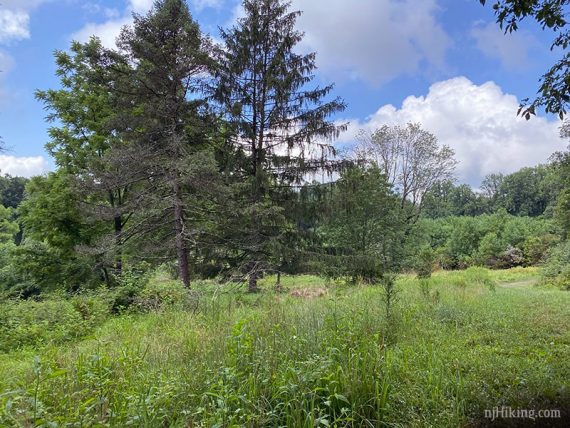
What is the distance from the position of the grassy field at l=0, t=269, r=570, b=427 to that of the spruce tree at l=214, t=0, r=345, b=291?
882 centimetres

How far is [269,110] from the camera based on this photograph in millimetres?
14656

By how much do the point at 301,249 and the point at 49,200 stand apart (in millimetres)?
10285

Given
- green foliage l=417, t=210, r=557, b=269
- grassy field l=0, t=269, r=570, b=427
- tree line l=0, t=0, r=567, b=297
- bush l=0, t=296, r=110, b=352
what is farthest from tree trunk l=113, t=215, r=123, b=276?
green foliage l=417, t=210, r=557, b=269

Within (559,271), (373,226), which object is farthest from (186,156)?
(559,271)

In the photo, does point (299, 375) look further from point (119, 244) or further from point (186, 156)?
point (119, 244)

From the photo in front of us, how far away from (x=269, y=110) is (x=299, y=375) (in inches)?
520

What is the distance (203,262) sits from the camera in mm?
14039

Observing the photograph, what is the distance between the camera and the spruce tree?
14031 millimetres

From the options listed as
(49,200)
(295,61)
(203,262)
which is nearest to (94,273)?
(49,200)

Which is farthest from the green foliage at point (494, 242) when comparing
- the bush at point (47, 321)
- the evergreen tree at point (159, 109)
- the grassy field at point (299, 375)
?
the bush at point (47, 321)

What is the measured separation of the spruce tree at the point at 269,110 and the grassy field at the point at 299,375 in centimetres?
882

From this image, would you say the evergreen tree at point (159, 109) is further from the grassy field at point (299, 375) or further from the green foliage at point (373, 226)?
the green foliage at point (373, 226)

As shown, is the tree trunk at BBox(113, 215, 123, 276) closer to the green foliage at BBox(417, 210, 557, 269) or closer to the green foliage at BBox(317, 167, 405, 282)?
the green foliage at BBox(317, 167, 405, 282)

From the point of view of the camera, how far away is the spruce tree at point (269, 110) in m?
14.0
